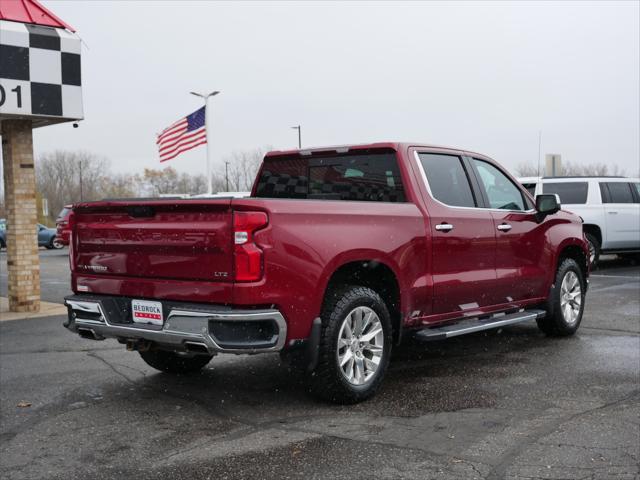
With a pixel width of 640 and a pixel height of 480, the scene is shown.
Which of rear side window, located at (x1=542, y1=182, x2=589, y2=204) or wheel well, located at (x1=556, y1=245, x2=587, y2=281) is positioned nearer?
wheel well, located at (x1=556, y1=245, x2=587, y2=281)

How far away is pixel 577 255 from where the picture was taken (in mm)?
7770

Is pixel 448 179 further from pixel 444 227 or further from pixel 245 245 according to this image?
pixel 245 245

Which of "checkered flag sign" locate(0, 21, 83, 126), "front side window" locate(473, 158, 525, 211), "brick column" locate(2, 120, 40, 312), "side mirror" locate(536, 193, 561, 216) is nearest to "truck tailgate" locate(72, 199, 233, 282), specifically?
"front side window" locate(473, 158, 525, 211)

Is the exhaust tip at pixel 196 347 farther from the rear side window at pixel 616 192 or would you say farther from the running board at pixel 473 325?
the rear side window at pixel 616 192

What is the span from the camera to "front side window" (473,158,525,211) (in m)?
6.53

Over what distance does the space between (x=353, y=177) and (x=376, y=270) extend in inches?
37.9

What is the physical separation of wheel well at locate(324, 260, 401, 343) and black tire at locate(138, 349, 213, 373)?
1.45 meters

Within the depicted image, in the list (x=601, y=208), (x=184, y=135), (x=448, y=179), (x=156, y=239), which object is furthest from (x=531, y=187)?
(x=184, y=135)

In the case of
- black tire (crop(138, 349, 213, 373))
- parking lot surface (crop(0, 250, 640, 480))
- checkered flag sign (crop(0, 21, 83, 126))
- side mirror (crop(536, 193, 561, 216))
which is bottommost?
parking lot surface (crop(0, 250, 640, 480))

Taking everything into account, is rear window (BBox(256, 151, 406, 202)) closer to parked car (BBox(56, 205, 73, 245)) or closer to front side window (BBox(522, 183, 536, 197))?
front side window (BBox(522, 183, 536, 197))

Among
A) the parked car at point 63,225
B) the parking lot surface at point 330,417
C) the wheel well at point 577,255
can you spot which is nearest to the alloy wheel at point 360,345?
the parking lot surface at point 330,417

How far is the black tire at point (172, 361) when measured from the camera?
583cm

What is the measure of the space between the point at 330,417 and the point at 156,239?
162 centimetres

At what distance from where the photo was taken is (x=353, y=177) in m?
5.91
